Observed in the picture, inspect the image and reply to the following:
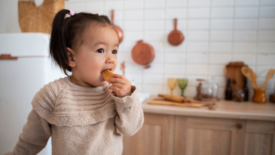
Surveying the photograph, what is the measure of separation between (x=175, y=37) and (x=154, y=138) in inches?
39.1

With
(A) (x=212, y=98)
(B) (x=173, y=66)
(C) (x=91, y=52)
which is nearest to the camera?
(C) (x=91, y=52)

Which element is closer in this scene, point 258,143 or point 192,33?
point 258,143

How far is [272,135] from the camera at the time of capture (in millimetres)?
1300

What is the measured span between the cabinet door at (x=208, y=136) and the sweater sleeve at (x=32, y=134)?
965mm

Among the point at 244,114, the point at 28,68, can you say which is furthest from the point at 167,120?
the point at 28,68

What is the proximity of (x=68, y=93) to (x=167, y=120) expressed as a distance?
942 mm

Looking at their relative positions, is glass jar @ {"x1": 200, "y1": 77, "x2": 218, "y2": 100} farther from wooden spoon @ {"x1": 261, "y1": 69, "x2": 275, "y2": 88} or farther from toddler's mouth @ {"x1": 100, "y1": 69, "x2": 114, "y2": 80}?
toddler's mouth @ {"x1": 100, "y1": 69, "x2": 114, "y2": 80}

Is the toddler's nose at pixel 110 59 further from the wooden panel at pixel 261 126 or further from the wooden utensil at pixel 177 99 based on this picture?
the wooden panel at pixel 261 126

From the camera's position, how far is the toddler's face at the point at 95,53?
0.66m

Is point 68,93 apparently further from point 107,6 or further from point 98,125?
point 107,6

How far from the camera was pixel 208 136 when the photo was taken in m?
1.39

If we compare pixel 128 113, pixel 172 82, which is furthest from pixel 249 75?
pixel 128 113

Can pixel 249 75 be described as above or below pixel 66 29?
below

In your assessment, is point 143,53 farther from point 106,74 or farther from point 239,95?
point 106,74
